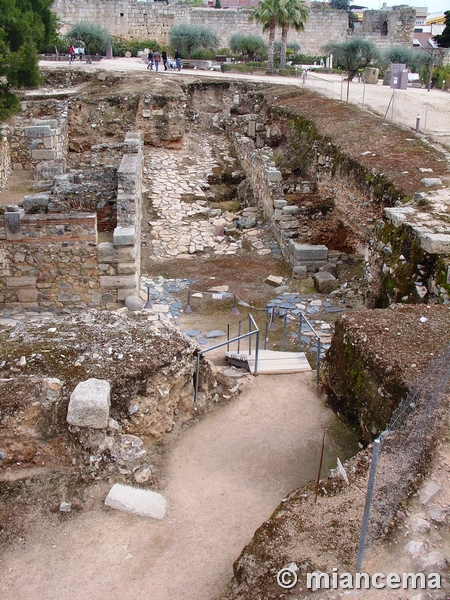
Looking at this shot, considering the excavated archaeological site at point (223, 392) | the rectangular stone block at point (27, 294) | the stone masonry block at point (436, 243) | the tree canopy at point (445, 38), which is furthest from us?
the tree canopy at point (445, 38)

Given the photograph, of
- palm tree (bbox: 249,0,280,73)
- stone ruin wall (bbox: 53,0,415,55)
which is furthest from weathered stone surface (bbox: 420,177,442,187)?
stone ruin wall (bbox: 53,0,415,55)

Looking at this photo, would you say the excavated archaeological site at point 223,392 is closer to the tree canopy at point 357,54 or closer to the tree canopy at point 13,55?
the tree canopy at point 13,55

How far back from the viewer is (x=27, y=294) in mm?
10336

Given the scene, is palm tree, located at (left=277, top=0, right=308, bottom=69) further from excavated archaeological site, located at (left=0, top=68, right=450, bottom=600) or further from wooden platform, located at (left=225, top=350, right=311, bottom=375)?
wooden platform, located at (left=225, top=350, right=311, bottom=375)

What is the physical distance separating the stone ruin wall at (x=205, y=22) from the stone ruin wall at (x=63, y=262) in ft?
108

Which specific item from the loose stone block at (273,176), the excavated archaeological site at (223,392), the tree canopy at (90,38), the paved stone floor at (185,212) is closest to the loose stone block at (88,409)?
the excavated archaeological site at (223,392)

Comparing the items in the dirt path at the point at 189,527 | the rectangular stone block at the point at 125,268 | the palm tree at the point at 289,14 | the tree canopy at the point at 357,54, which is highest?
the palm tree at the point at 289,14

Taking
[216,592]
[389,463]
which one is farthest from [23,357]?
[389,463]

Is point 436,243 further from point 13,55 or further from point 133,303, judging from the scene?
point 13,55

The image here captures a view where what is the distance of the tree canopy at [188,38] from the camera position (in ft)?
120

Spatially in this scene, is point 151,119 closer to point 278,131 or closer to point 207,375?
point 278,131

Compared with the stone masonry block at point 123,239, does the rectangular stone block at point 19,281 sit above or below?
below

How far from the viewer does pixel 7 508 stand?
210 inches

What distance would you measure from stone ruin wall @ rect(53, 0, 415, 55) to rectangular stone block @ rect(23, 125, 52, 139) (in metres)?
25.1
